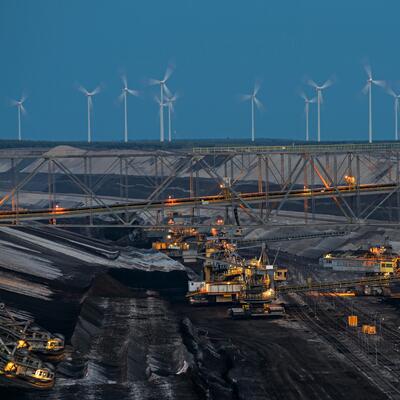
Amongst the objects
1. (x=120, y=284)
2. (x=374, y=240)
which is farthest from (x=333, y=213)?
(x=120, y=284)

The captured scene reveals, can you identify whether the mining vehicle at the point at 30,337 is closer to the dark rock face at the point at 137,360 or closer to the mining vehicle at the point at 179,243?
the dark rock face at the point at 137,360

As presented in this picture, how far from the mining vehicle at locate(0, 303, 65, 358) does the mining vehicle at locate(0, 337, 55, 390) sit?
2.33 m

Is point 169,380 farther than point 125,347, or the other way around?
point 125,347

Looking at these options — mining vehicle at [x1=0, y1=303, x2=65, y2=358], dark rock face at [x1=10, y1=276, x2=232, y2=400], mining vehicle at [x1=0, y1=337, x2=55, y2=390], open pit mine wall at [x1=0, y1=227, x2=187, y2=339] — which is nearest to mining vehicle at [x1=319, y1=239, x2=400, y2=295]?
open pit mine wall at [x1=0, y1=227, x2=187, y2=339]

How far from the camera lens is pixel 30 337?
8431 centimetres


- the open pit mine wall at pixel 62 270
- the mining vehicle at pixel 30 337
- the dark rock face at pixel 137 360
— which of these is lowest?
the dark rock face at pixel 137 360

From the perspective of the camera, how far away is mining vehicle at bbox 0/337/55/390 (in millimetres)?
74812

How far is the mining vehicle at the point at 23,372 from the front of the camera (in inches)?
2945

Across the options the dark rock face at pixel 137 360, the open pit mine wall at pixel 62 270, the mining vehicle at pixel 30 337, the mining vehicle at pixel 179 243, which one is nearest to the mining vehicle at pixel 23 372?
the dark rock face at pixel 137 360

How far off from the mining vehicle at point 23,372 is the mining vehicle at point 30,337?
233 cm

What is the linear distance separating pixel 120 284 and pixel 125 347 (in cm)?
3744

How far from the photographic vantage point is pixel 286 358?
284 feet

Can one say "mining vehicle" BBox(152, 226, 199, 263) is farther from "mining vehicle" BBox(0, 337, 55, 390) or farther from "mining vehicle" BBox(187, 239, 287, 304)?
"mining vehicle" BBox(0, 337, 55, 390)

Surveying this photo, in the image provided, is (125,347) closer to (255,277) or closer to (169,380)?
(169,380)
